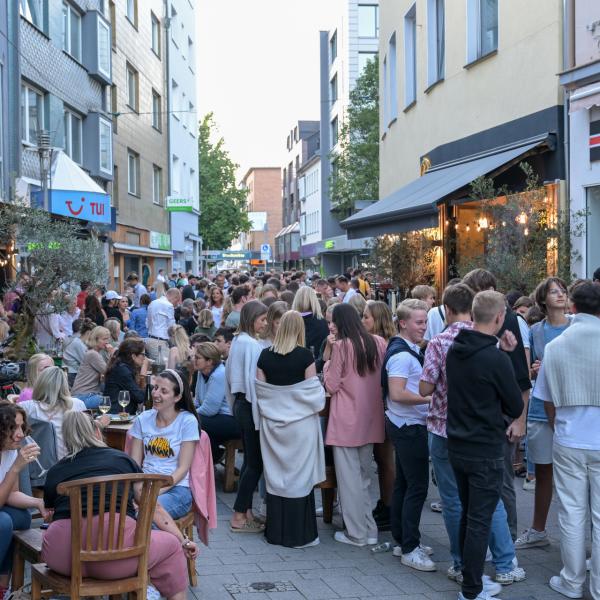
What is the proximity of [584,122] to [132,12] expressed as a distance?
65.2 feet

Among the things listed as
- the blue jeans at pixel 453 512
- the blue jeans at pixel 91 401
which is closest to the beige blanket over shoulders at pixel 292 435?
the blue jeans at pixel 453 512

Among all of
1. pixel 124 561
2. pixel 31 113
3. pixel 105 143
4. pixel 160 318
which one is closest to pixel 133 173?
pixel 105 143

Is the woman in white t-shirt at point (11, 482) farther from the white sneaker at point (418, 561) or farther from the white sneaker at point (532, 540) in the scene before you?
the white sneaker at point (532, 540)

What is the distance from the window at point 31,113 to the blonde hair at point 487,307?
14139mm

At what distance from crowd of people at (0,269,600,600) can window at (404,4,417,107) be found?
13863 millimetres

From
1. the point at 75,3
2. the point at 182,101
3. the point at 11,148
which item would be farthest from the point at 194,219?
the point at 11,148

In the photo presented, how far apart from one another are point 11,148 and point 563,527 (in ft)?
45.4

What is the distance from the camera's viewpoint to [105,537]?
14.8ft

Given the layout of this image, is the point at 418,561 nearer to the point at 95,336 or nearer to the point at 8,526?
the point at 8,526

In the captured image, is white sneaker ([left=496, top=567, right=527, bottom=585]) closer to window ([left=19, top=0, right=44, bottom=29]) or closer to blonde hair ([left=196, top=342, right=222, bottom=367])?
blonde hair ([left=196, top=342, right=222, bottom=367])

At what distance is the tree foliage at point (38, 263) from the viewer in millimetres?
11750

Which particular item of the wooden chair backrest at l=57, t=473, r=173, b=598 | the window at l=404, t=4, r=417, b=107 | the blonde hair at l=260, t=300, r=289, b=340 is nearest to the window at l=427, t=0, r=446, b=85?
the window at l=404, t=4, r=417, b=107

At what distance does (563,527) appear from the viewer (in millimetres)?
5438

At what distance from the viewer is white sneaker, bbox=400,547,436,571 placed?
5965 millimetres
